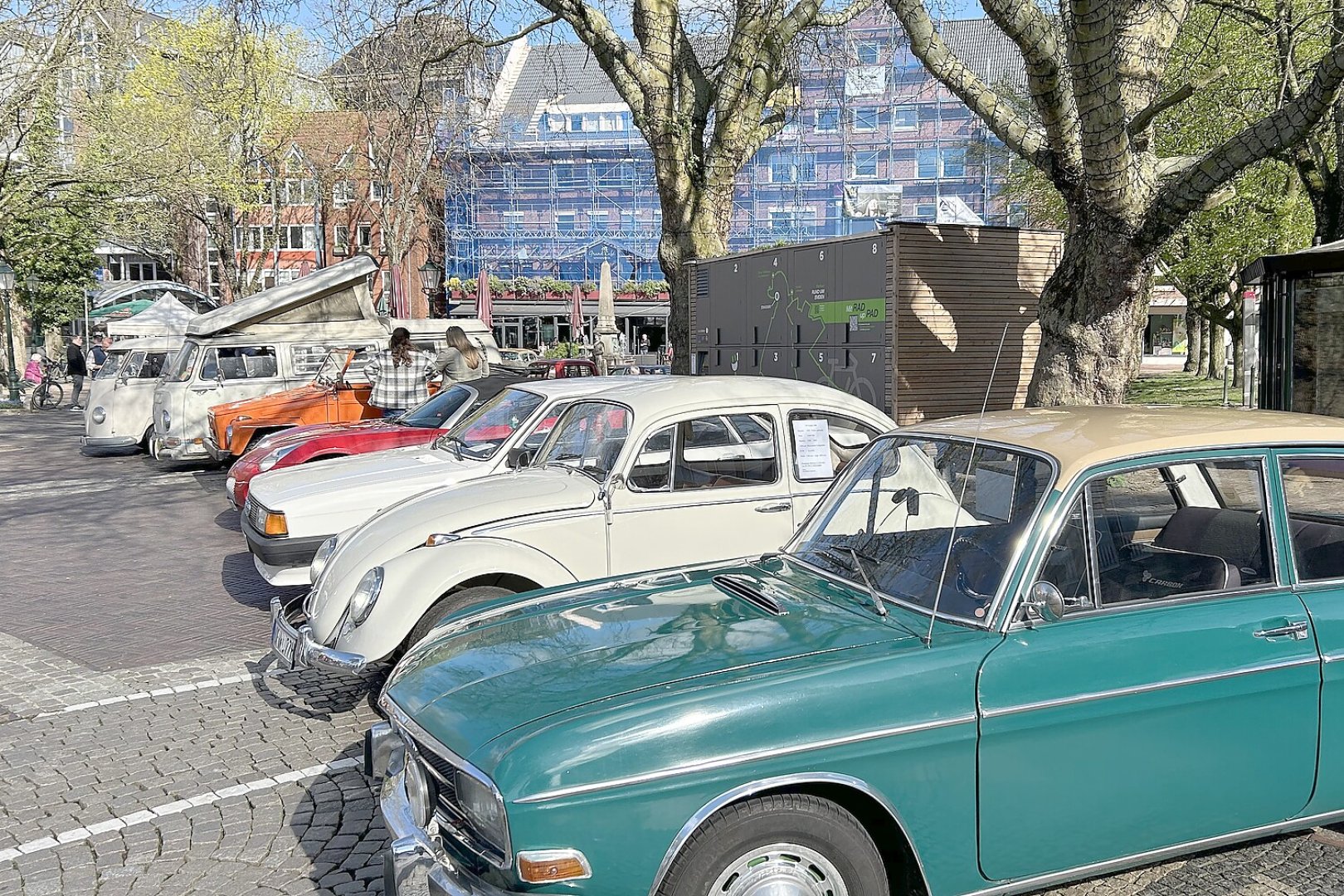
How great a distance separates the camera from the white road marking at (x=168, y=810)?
13.9 feet

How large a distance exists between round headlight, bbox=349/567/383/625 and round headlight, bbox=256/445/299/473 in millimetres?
5041

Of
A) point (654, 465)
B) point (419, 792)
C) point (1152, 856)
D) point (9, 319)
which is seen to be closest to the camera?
point (419, 792)

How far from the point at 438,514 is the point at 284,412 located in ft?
28.5

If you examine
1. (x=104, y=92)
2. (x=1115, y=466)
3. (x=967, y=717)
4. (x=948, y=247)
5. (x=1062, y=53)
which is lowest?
(x=967, y=717)

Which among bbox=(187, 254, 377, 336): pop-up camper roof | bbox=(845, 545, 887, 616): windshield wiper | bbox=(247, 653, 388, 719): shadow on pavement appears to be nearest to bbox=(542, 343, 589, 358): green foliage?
bbox=(187, 254, 377, 336): pop-up camper roof

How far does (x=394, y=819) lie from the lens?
10.3ft

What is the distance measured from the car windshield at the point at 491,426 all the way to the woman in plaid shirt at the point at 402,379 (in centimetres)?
383

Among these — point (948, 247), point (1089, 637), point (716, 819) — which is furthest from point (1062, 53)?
point (716, 819)

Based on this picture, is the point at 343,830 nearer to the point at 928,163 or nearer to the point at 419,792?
the point at 419,792

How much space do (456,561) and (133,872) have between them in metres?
1.81

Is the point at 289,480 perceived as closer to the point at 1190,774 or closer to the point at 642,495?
the point at 642,495

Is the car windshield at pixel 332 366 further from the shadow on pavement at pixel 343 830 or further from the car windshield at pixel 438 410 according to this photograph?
the shadow on pavement at pixel 343 830

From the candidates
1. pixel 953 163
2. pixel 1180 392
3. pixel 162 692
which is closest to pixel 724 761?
pixel 162 692

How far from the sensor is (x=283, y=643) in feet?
17.4
